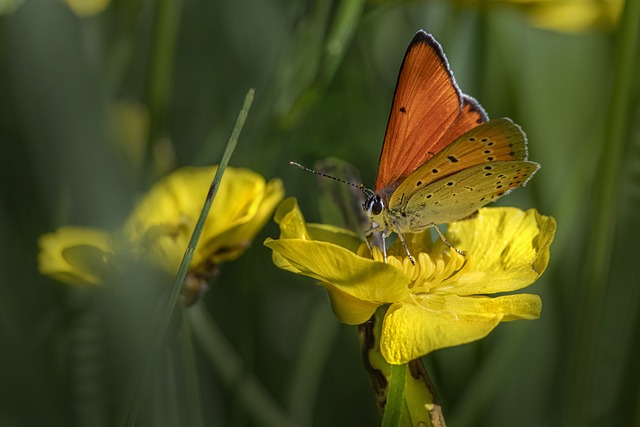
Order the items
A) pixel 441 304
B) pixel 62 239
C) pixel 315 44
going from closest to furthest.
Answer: pixel 441 304 < pixel 62 239 < pixel 315 44

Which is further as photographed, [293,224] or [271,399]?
[271,399]

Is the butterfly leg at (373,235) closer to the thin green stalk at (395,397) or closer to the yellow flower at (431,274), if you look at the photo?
the yellow flower at (431,274)

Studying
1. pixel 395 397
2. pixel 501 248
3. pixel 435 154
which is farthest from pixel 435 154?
pixel 395 397

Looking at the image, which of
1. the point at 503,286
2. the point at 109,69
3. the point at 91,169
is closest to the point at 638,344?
the point at 503,286

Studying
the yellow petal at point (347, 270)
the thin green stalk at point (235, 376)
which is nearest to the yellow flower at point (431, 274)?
the yellow petal at point (347, 270)

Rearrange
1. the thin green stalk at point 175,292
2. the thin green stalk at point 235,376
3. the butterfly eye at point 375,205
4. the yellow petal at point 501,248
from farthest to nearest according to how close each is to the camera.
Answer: the thin green stalk at point 235,376, the butterfly eye at point 375,205, the yellow petal at point 501,248, the thin green stalk at point 175,292

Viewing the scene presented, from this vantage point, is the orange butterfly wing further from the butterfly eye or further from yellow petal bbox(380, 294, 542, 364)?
yellow petal bbox(380, 294, 542, 364)

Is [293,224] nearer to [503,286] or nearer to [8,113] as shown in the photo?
[503,286]
